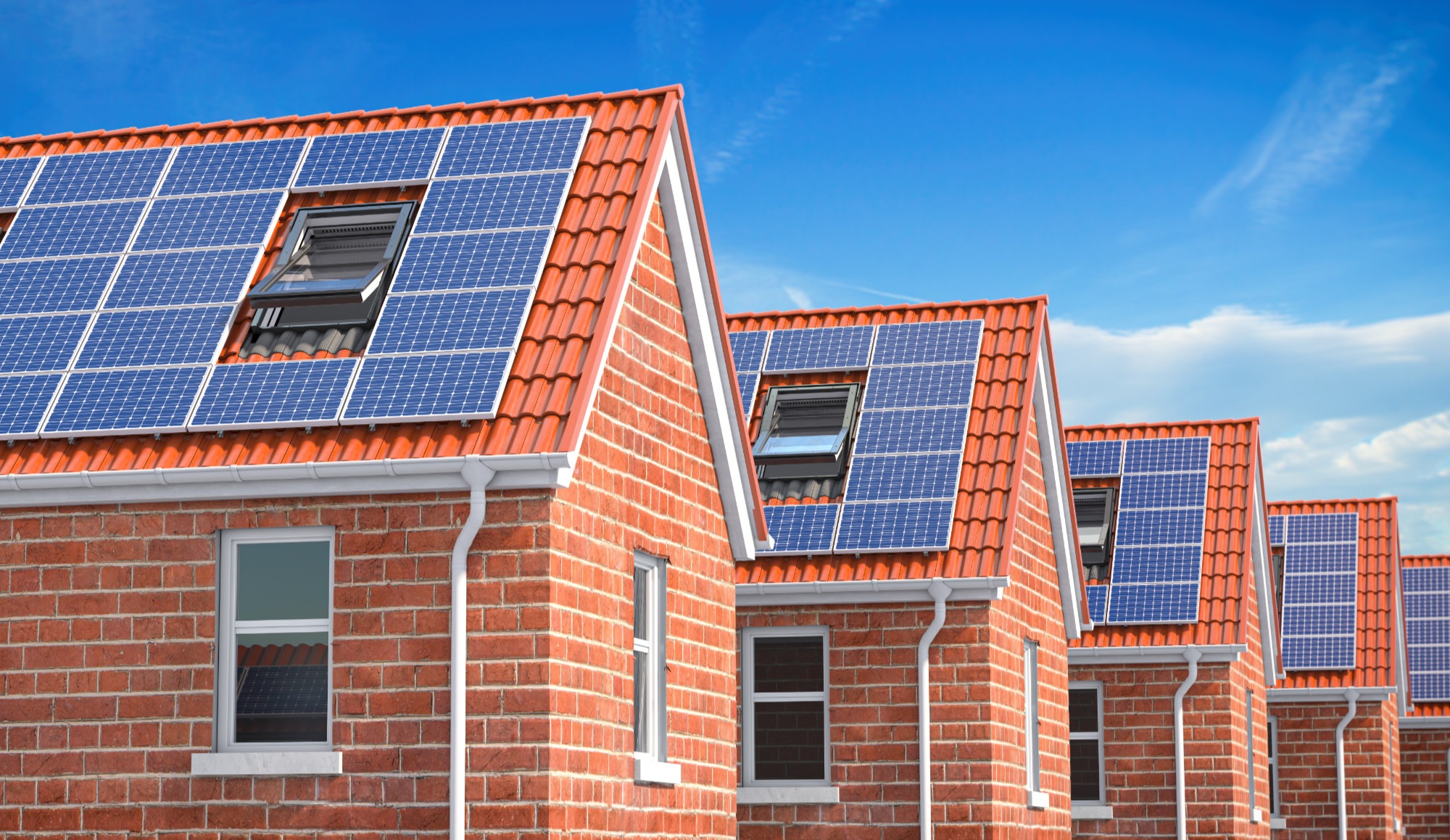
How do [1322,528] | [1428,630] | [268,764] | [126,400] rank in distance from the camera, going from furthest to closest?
[1428,630] < [1322,528] < [126,400] < [268,764]

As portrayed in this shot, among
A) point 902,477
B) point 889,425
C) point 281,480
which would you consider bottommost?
point 281,480

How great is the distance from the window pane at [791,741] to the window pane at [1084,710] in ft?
25.4

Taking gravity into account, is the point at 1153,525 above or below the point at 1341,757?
above

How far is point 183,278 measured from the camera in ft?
47.3

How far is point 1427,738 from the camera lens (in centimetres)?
4025

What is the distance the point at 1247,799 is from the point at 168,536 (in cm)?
1991

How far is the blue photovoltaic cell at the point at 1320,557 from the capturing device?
35.2 metres

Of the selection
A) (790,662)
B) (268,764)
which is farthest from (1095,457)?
(268,764)

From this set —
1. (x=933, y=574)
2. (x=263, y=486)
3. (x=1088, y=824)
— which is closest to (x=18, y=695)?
(x=263, y=486)

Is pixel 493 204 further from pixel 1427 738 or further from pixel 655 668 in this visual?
pixel 1427 738

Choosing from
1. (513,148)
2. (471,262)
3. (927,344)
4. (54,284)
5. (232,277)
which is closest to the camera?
(471,262)

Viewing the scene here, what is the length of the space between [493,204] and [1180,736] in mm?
15547

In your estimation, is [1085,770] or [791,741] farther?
[1085,770]

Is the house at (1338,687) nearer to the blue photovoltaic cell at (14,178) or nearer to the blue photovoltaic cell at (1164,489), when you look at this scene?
the blue photovoltaic cell at (1164,489)
